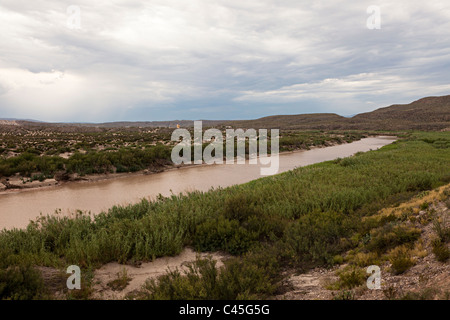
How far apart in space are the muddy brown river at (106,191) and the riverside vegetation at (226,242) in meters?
3.67

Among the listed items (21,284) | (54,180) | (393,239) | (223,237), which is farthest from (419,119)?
(21,284)

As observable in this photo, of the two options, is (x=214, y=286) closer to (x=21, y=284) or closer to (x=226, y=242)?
(x=226, y=242)

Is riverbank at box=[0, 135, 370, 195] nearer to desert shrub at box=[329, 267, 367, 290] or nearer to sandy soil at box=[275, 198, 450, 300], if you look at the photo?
sandy soil at box=[275, 198, 450, 300]

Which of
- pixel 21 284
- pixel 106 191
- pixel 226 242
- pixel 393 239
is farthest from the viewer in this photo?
pixel 106 191

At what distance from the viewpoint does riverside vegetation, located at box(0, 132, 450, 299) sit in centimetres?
464

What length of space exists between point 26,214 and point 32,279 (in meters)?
9.98

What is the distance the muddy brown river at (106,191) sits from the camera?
42.9 feet

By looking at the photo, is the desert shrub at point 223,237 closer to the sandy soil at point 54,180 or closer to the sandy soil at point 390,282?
the sandy soil at point 390,282

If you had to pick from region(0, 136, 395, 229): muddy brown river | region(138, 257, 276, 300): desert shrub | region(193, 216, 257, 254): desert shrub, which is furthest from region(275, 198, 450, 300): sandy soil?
region(0, 136, 395, 229): muddy brown river

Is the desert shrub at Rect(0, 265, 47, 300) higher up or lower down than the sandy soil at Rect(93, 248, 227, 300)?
higher up

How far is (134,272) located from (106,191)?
12346mm

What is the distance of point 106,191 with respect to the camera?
16938 mm

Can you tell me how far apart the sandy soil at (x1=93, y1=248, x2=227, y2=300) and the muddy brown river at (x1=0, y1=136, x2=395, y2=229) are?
5.52 m
